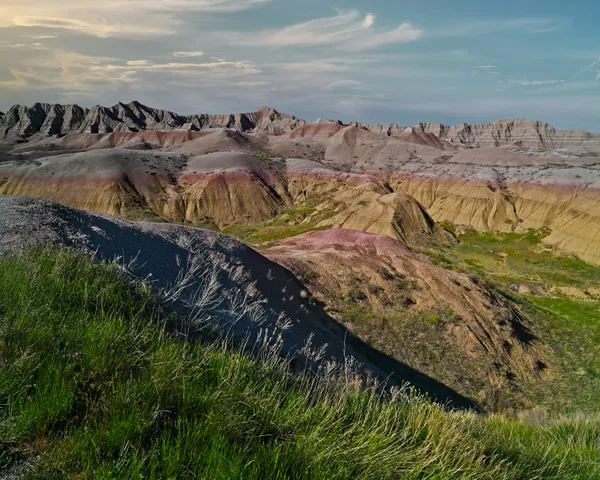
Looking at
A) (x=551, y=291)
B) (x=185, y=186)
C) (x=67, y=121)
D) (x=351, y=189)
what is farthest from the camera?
(x=67, y=121)

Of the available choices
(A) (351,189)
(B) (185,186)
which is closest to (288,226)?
(A) (351,189)

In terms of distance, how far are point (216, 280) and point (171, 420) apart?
8.82 m

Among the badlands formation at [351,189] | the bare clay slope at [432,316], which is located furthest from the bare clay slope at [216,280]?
the badlands formation at [351,189]

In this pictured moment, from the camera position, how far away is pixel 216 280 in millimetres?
11773

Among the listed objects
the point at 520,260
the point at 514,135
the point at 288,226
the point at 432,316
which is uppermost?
the point at 514,135

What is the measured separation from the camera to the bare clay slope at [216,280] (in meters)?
7.72

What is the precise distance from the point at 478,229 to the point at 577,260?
1456cm

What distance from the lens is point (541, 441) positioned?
5.17 metres

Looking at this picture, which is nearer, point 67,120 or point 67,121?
point 67,121

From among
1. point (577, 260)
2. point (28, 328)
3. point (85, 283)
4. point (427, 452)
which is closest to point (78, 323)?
point (28, 328)

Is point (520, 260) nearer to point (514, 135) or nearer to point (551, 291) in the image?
point (551, 291)

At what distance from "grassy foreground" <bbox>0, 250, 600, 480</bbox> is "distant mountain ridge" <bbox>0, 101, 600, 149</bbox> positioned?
14524 cm

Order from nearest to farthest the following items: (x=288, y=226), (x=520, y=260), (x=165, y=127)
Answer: (x=520, y=260) → (x=288, y=226) → (x=165, y=127)

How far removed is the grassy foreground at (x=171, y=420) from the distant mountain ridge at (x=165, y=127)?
145235 mm
